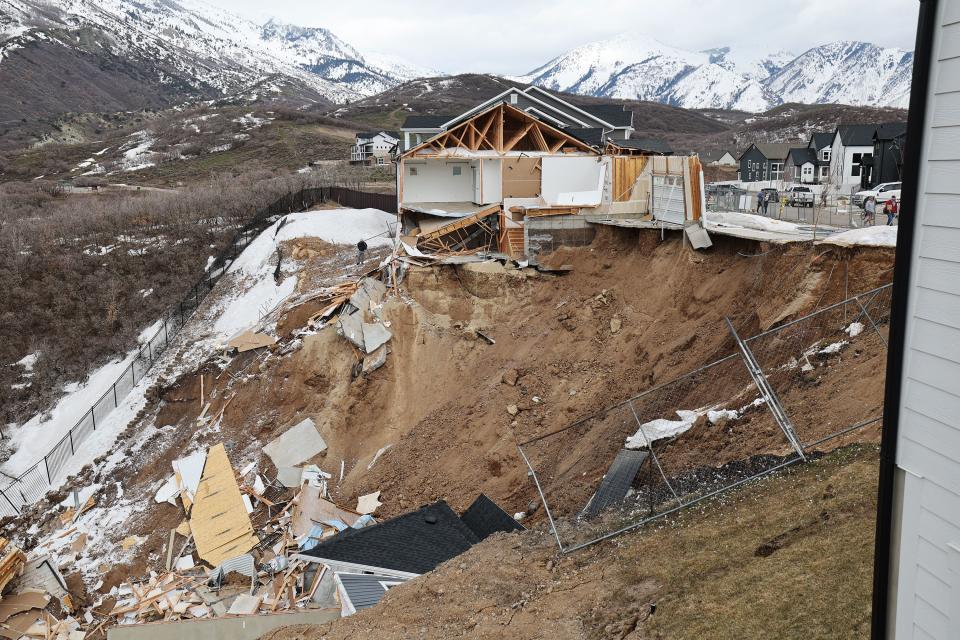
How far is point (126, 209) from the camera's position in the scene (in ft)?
140

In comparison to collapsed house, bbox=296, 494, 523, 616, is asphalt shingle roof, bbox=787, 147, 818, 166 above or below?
above

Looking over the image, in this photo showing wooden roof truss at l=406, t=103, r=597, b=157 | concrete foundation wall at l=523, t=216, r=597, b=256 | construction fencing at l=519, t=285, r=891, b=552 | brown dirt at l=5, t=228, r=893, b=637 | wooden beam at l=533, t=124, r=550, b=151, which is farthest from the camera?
wooden beam at l=533, t=124, r=550, b=151

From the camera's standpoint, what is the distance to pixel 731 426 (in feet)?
37.9

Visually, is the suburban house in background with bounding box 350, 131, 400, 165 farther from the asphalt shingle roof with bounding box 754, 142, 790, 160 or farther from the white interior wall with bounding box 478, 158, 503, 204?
the white interior wall with bounding box 478, 158, 503, 204

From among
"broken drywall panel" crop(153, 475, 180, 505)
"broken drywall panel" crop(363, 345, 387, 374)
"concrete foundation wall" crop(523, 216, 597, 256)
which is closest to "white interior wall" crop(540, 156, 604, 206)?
"concrete foundation wall" crop(523, 216, 597, 256)

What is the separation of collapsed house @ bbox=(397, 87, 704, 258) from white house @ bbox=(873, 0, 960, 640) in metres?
13.8

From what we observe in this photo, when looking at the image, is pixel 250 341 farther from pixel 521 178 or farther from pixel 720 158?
pixel 720 158

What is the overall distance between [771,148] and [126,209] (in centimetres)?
5564

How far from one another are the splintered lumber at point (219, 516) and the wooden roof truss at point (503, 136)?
14.7 m

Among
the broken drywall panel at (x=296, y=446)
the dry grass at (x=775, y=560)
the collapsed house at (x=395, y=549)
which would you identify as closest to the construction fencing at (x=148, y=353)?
the broken drywall panel at (x=296, y=446)

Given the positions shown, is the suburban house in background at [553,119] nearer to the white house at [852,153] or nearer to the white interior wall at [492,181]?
the white interior wall at [492,181]

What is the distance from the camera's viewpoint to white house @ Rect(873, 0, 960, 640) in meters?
5.00

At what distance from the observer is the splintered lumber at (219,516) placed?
16125 mm

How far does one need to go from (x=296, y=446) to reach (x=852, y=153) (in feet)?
165
